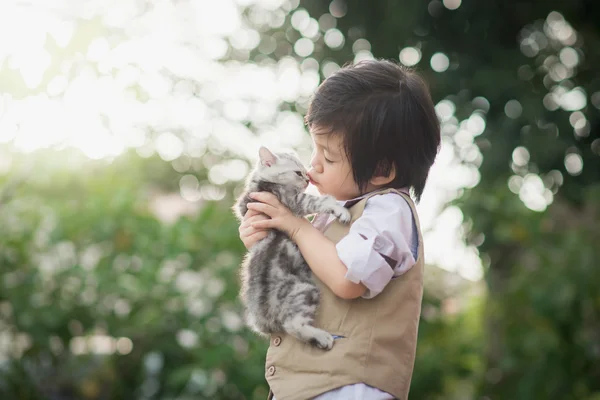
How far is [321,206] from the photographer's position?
203cm

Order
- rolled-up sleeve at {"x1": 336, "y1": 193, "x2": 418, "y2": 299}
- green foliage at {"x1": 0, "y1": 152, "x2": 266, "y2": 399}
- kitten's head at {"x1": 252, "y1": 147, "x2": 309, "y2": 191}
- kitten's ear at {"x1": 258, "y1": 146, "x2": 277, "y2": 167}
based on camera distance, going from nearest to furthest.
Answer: rolled-up sleeve at {"x1": 336, "y1": 193, "x2": 418, "y2": 299} → kitten's head at {"x1": 252, "y1": 147, "x2": 309, "y2": 191} → kitten's ear at {"x1": 258, "y1": 146, "x2": 277, "y2": 167} → green foliage at {"x1": 0, "y1": 152, "x2": 266, "y2": 399}

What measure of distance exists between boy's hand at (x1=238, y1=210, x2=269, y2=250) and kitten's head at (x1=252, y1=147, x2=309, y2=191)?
136 mm

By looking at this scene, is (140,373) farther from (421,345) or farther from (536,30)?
(536,30)

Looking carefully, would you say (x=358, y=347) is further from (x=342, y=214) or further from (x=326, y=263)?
(x=342, y=214)

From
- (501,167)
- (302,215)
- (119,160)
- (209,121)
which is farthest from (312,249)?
(119,160)

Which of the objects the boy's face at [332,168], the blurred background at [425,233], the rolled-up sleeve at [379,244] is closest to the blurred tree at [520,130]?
the blurred background at [425,233]

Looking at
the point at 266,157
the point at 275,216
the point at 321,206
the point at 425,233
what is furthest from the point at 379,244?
the point at 425,233

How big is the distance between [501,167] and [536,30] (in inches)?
60.5

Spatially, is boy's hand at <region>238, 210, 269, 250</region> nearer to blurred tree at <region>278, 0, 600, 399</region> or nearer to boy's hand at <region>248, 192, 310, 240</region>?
boy's hand at <region>248, 192, 310, 240</region>

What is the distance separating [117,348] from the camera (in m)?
6.19

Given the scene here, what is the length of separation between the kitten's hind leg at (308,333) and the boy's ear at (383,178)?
0.45m

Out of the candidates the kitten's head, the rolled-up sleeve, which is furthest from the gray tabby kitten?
the rolled-up sleeve

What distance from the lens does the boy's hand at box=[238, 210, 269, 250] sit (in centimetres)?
210

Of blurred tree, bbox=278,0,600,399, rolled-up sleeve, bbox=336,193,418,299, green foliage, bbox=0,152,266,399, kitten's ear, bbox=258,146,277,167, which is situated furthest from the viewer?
blurred tree, bbox=278,0,600,399
